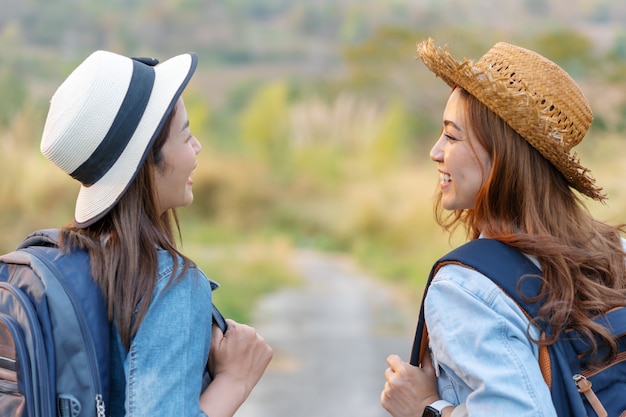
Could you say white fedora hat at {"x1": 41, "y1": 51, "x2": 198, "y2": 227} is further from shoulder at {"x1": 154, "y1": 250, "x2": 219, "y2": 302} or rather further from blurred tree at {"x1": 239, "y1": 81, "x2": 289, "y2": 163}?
blurred tree at {"x1": 239, "y1": 81, "x2": 289, "y2": 163}

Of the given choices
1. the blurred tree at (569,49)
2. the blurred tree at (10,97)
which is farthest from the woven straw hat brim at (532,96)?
the blurred tree at (569,49)

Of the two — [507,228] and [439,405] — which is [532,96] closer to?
[507,228]

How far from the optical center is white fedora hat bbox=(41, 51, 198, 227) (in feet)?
5.62

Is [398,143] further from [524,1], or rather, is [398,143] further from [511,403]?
[511,403]

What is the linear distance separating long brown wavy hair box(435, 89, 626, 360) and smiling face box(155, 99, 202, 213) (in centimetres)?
60

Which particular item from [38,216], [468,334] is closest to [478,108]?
[468,334]

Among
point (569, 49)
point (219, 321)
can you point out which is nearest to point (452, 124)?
point (219, 321)

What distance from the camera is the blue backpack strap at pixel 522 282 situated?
169 centimetres

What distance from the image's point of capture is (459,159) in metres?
1.93

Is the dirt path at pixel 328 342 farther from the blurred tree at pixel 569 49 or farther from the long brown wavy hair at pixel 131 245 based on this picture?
the long brown wavy hair at pixel 131 245

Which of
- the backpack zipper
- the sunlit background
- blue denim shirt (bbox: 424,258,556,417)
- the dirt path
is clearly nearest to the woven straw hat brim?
blue denim shirt (bbox: 424,258,556,417)

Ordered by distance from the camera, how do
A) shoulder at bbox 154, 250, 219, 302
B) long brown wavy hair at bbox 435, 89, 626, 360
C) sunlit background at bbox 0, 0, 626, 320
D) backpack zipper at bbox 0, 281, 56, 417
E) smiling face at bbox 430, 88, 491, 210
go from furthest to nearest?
sunlit background at bbox 0, 0, 626, 320 → smiling face at bbox 430, 88, 491, 210 → long brown wavy hair at bbox 435, 89, 626, 360 → shoulder at bbox 154, 250, 219, 302 → backpack zipper at bbox 0, 281, 56, 417

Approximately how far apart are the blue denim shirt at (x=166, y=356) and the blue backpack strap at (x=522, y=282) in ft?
1.60

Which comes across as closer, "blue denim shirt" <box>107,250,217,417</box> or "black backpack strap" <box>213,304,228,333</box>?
"blue denim shirt" <box>107,250,217,417</box>
